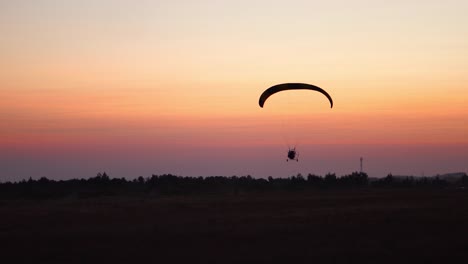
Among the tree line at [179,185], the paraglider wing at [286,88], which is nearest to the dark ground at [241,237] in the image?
the paraglider wing at [286,88]

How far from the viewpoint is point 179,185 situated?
92.3 m

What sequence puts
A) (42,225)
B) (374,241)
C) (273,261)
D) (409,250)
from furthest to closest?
(42,225) < (374,241) < (409,250) < (273,261)

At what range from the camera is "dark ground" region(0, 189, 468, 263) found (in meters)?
24.4

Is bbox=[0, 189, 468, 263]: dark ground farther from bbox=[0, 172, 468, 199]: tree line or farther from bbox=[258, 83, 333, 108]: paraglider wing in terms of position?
bbox=[0, 172, 468, 199]: tree line

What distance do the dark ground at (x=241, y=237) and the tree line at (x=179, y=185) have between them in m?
37.6

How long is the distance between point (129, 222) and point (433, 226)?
649 inches

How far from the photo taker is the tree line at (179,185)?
267 feet

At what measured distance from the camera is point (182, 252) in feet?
83.8

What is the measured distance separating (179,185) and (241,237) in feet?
207

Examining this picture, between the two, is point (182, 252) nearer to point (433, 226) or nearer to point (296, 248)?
point (296, 248)

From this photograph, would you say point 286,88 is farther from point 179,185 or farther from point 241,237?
point 179,185

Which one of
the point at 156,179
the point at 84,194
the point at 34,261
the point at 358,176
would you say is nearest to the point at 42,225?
the point at 34,261

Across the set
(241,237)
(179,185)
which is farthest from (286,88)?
(179,185)

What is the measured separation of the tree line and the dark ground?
37628 millimetres
